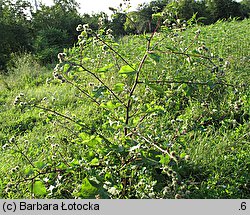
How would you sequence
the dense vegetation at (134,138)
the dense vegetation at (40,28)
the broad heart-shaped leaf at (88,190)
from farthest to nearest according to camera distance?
the dense vegetation at (40,28) < the dense vegetation at (134,138) < the broad heart-shaped leaf at (88,190)

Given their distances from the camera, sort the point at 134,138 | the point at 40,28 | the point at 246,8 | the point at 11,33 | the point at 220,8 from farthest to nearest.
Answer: the point at 246,8 → the point at 220,8 → the point at 40,28 → the point at 11,33 → the point at 134,138

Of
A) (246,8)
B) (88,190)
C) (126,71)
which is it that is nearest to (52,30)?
(126,71)

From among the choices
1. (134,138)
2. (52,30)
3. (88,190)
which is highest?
(52,30)

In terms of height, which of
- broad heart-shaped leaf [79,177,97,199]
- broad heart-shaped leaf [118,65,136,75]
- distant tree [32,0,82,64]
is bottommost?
broad heart-shaped leaf [79,177,97,199]

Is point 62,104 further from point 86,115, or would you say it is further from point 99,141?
point 99,141

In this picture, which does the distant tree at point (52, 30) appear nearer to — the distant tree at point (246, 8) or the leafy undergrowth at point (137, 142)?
the leafy undergrowth at point (137, 142)

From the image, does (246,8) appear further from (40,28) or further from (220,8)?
(40,28)

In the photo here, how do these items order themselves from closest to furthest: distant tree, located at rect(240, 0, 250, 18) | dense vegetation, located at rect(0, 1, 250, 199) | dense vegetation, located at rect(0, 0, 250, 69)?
dense vegetation, located at rect(0, 1, 250, 199), dense vegetation, located at rect(0, 0, 250, 69), distant tree, located at rect(240, 0, 250, 18)

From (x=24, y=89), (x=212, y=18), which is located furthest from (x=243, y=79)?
(x=212, y=18)

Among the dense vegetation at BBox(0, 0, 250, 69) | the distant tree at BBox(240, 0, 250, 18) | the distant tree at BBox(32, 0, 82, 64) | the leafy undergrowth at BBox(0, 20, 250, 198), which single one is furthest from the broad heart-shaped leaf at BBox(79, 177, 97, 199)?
the distant tree at BBox(240, 0, 250, 18)

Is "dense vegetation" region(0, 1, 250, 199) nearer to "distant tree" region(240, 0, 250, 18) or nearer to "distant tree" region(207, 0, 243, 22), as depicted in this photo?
"distant tree" region(207, 0, 243, 22)

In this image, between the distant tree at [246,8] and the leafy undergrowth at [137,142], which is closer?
the leafy undergrowth at [137,142]

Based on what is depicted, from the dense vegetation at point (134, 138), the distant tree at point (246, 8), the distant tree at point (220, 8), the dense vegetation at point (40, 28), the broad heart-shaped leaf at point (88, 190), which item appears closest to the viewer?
the broad heart-shaped leaf at point (88, 190)

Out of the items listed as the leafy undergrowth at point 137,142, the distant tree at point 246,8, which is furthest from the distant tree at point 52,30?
the distant tree at point 246,8
